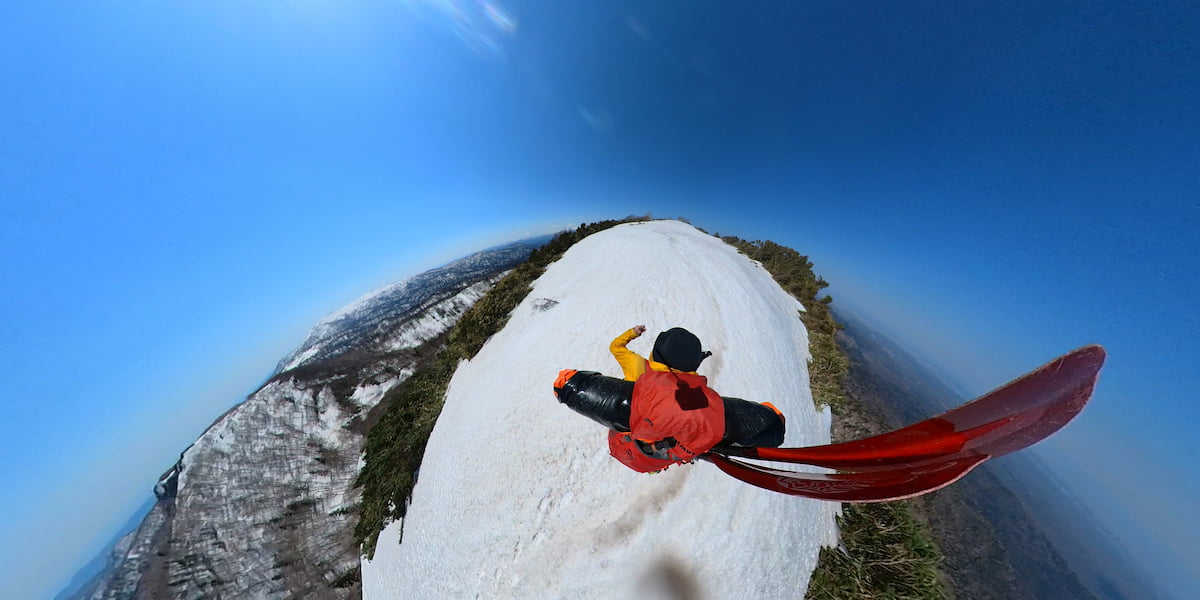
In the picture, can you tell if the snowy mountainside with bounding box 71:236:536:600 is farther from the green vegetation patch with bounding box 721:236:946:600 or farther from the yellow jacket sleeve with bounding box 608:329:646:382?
the green vegetation patch with bounding box 721:236:946:600

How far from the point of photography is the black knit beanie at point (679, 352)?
9.61 feet

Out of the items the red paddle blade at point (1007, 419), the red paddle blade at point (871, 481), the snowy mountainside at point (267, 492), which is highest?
the red paddle blade at point (1007, 419)

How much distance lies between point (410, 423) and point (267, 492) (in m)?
9.21

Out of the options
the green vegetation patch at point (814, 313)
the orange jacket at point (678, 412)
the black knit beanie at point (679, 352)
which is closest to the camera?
the orange jacket at point (678, 412)

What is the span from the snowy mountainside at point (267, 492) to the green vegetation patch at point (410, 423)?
3.28m

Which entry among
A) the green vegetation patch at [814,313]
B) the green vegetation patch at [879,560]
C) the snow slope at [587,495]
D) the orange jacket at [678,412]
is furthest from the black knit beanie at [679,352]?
the green vegetation patch at [814,313]

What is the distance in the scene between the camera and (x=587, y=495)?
4.65 metres

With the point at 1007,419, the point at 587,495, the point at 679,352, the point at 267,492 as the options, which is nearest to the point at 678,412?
the point at 679,352

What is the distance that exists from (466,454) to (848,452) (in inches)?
223

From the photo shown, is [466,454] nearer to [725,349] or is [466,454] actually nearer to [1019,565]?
[725,349]

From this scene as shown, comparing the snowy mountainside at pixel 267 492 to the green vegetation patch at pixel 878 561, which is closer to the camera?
the green vegetation patch at pixel 878 561

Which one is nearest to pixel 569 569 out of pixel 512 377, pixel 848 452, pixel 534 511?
pixel 534 511

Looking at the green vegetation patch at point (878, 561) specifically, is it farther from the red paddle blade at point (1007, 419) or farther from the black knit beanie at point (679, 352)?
the black knit beanie at point (679, 352)

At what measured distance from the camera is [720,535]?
14.6ft
